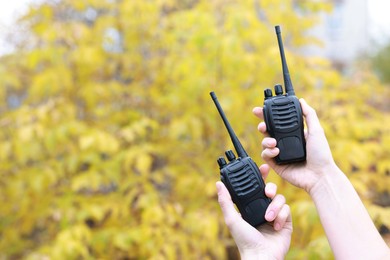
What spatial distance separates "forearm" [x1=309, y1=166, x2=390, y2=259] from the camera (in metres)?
1.19

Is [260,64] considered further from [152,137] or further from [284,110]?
[284,110]

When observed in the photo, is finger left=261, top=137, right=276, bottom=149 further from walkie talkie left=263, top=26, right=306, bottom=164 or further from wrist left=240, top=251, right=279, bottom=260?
wrist left=240, top=251, right=279, bottom=260

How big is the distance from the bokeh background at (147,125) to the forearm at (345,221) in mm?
1111

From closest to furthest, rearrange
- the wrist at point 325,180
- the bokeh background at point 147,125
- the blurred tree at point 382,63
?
the wrist at point 325,180 < the bokeh background at point 147,125 < the blurred tree at point 382,63

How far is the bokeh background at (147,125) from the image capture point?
102 inches

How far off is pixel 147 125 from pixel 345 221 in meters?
1.89

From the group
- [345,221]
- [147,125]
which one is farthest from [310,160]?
[147,125]

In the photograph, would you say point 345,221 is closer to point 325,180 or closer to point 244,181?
point 325,180

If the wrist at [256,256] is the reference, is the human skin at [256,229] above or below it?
above

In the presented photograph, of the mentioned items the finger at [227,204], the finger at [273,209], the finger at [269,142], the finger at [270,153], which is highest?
the finger at [269,142]

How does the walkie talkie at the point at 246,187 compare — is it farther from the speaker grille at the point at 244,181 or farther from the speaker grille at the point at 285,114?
the speaker grille at the point at 285,114

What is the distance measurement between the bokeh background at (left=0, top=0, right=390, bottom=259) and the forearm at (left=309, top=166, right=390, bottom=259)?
1.11m

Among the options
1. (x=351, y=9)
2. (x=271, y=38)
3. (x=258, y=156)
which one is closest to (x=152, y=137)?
(x=258, y=156)

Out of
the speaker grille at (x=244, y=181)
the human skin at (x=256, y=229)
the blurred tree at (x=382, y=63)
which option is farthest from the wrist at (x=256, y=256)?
the blurred tree at (x=382, y=63)
